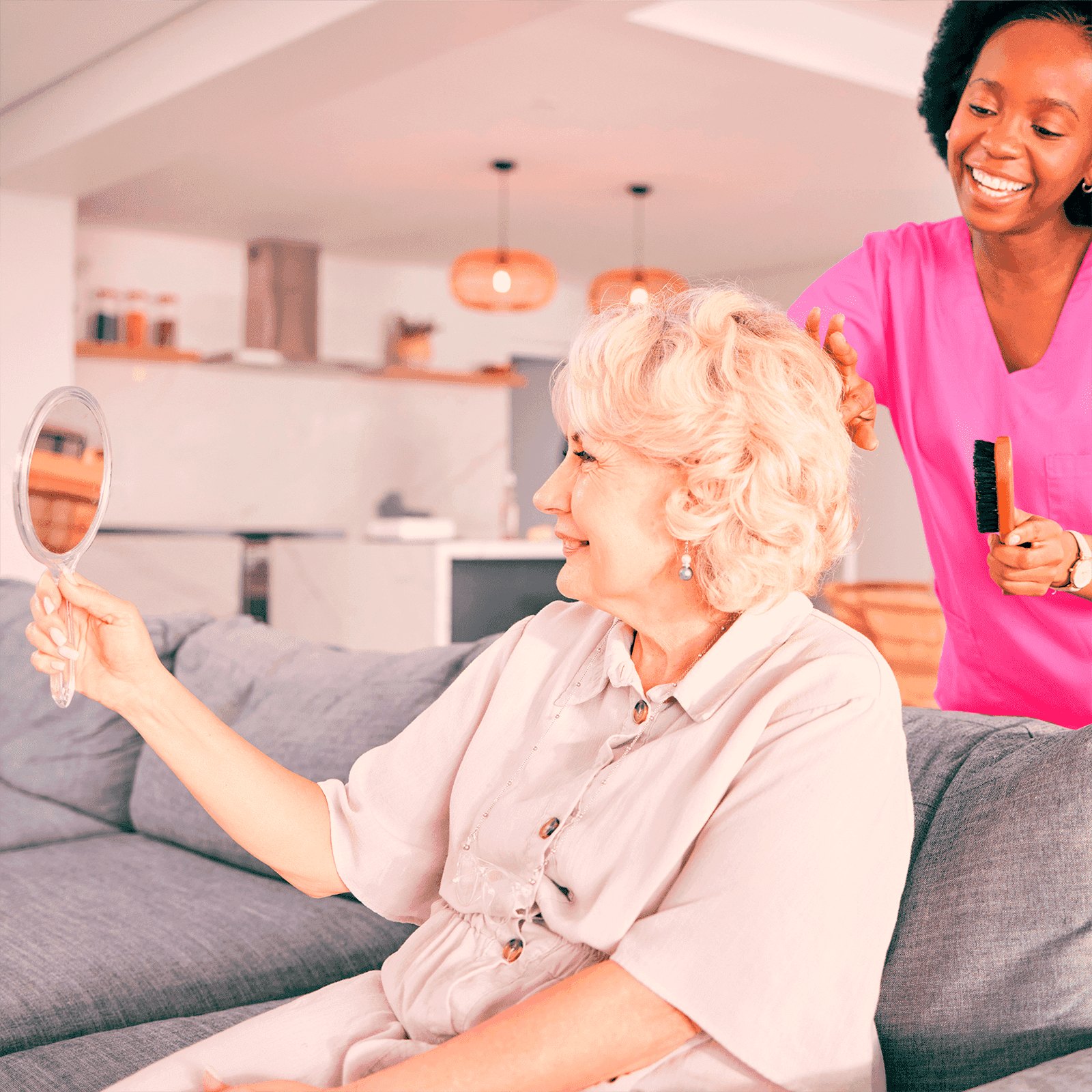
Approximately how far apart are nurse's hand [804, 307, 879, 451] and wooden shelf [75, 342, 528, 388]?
582cm

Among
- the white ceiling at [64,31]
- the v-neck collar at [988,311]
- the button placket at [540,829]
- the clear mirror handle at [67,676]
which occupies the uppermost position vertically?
the white ceiling at [64,31]

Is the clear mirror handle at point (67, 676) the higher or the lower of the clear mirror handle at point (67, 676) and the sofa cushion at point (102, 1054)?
the higher

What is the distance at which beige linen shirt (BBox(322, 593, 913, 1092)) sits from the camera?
92cm

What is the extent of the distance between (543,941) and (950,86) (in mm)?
1175

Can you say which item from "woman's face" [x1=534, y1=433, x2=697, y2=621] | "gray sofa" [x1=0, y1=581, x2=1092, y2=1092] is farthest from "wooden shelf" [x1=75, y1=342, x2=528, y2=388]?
"woman's face" [x1=534, y1=433, x2=697, y2=621]

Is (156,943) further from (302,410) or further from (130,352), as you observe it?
(302,410)

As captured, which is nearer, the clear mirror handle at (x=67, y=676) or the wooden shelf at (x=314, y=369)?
the clear mirror handle at (x=67, y=676)

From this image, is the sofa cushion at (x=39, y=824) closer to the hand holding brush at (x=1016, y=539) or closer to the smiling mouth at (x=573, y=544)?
the smiling mouth at (x=573, y=544)

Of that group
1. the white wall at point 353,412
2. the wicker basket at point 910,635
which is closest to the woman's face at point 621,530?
the wicker basket at point 910,635

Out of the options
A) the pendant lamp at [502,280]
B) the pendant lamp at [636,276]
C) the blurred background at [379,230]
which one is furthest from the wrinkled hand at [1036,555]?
the pendant lamp at [502,280]

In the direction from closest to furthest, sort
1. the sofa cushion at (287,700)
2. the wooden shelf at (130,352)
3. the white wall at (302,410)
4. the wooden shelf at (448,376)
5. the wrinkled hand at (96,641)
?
the wrinkled hand at (96,641)
the sofa cushion at (287,700)
the wooden shelf at (130,352)
the white wall at (302,410)
the wooden shelf at (448,376)

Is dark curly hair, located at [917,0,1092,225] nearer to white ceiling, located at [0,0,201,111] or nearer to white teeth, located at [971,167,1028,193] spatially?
white teeth, located at [971,167,1028,193]

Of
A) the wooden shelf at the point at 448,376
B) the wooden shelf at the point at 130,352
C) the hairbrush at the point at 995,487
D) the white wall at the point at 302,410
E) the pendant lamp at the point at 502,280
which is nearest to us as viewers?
the hairbrush at the point at 995,487

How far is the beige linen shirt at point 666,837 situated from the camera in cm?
92
